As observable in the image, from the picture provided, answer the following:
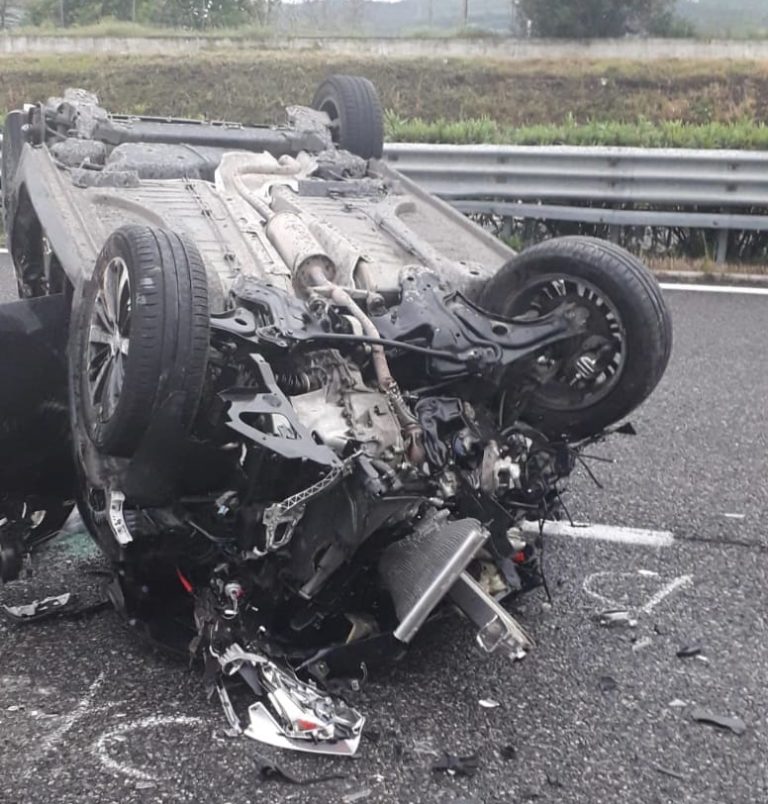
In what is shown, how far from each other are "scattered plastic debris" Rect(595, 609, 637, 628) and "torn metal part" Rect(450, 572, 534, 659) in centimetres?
76

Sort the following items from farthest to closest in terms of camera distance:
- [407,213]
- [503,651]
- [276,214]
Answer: [407,213]
[276,214]
[503,651]

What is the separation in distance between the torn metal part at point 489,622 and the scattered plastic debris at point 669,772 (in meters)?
0.45

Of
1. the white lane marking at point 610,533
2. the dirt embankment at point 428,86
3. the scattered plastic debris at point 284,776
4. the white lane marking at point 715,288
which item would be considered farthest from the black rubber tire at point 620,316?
the dirt embankment at point 428,86

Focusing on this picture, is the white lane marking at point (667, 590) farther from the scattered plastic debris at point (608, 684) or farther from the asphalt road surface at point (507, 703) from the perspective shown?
the scattered plastic debris at point (608, 684)

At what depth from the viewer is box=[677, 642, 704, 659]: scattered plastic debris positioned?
141 inches

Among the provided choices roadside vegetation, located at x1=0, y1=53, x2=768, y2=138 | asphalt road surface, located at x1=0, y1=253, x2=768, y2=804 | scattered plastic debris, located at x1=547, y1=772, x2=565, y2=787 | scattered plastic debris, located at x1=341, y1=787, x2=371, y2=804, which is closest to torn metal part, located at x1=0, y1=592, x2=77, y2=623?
asphalt road surface, located at x1=0, y1=253, x2=768, y2=804

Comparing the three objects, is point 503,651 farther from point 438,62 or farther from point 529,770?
point 438,62

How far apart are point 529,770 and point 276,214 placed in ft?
8.13

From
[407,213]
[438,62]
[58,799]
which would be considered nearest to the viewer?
[58,799]

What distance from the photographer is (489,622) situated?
311 cm

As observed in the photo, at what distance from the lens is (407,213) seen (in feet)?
17.1

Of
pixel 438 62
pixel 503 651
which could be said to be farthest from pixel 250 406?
pixel 438 62

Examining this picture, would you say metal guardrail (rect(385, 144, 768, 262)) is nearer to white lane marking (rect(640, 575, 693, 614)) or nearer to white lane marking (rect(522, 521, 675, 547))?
white lane marking (rect(522, 521, 675, 547))

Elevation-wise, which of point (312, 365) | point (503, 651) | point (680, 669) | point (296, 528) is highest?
point (312, 365)
